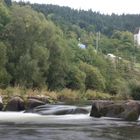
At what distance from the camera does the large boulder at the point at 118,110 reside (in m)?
31.8

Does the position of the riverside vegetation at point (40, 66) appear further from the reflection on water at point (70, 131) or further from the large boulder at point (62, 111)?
the reflection on water at point (70, 131)

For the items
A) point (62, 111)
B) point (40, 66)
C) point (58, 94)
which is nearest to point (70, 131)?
point (62, 111)

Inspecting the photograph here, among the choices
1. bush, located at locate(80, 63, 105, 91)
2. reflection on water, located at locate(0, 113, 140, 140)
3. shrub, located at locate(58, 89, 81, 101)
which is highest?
bush, located at locate(80, 63, 105, 91)

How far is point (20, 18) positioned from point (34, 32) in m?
3.13

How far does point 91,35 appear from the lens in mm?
175625

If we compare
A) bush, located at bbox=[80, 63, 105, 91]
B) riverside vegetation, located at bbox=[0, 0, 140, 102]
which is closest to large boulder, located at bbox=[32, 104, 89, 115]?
riverside vegetation, located at bbox=[0, 0, 140, 102]

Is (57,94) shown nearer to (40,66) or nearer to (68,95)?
(68,95)

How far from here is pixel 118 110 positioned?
3322 cm

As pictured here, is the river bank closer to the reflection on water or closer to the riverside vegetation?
the riverside vegetation

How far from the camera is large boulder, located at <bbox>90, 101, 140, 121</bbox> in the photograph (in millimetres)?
31797

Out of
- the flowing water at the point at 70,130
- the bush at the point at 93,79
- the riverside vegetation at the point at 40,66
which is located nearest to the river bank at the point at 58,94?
the riverside vegetation at the point at 40,66

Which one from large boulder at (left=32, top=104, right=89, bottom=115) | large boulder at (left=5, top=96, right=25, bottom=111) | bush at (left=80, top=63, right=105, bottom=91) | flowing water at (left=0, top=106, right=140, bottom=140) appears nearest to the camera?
flowing water at (left=0, top=106, right=140, bottom=140)

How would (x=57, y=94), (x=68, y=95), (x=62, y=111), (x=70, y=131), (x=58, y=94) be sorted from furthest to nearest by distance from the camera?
(x=68, y=95) < (x=58, y=94) < (x=57, y=94) < (x=62, y=111) < (x=70, y=131)

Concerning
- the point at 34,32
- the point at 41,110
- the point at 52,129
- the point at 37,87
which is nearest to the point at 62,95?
the point at 37,87
